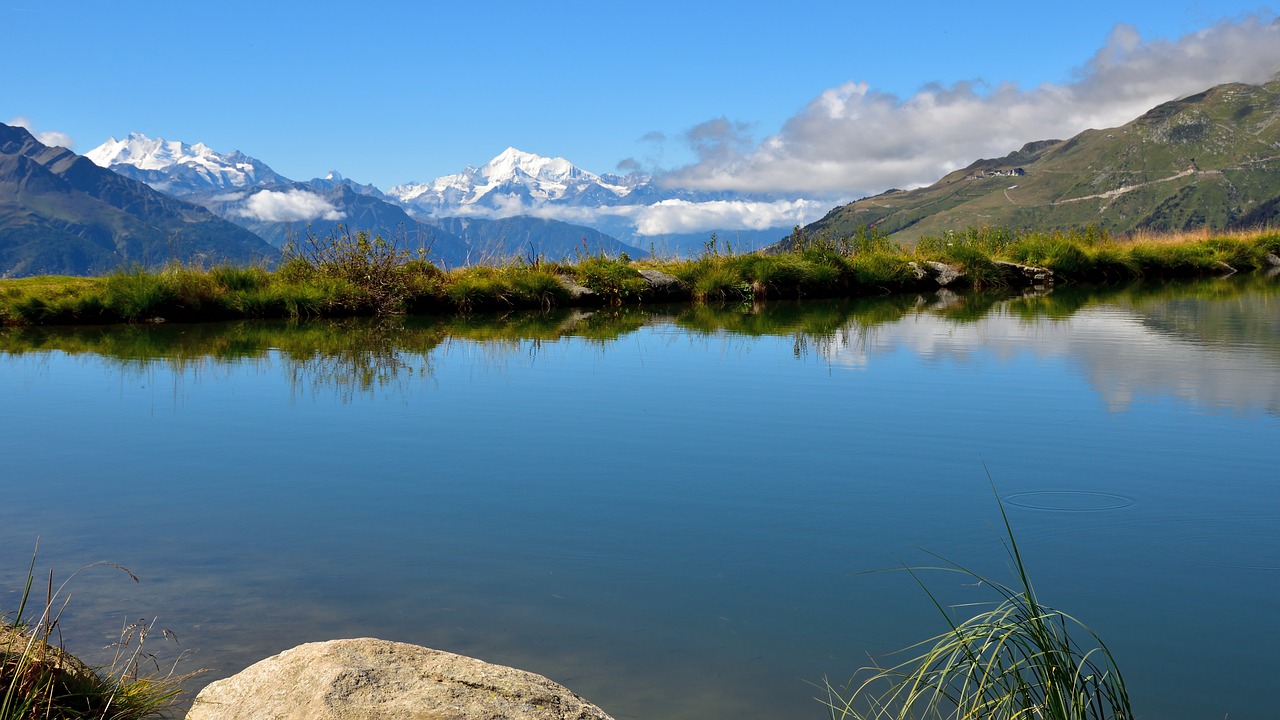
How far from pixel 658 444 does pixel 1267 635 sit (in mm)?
4130

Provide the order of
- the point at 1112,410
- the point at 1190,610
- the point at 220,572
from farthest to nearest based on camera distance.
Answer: the point at 1112,410
the point at 220,572
the point at 1190,610

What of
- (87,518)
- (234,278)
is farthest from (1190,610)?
(234,278)

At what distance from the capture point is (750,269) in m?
23.5

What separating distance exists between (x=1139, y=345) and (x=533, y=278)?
12.3 meters

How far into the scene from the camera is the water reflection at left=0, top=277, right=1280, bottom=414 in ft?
33.1

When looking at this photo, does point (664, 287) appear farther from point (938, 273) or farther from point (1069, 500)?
point (1069, 500)

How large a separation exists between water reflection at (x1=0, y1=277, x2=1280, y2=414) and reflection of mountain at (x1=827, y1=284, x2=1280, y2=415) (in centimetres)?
2

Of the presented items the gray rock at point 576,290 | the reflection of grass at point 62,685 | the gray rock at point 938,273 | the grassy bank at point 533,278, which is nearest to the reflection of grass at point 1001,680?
the reflection of grass at point 62,685

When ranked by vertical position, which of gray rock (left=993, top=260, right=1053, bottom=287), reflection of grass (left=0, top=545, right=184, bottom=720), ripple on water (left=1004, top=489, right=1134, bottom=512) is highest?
gray rock (left=993, top=260, right=1053, bottom=287)

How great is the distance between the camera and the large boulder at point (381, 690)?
2.52m

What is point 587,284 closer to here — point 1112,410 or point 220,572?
point 1112,410

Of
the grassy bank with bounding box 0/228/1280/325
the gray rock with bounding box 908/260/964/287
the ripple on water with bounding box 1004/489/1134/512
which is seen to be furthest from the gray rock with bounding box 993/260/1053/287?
the ripple on water with bounding box 1004/489/1134/512

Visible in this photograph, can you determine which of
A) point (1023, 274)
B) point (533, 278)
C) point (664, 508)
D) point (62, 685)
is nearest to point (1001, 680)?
point (664, 508)

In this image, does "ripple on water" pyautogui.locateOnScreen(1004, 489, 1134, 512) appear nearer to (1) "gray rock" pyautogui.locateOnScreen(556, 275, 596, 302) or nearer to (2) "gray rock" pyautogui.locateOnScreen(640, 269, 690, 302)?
(1) "gray rock" pyautogui.locateOnScreen(556, 275, 596, 302)
